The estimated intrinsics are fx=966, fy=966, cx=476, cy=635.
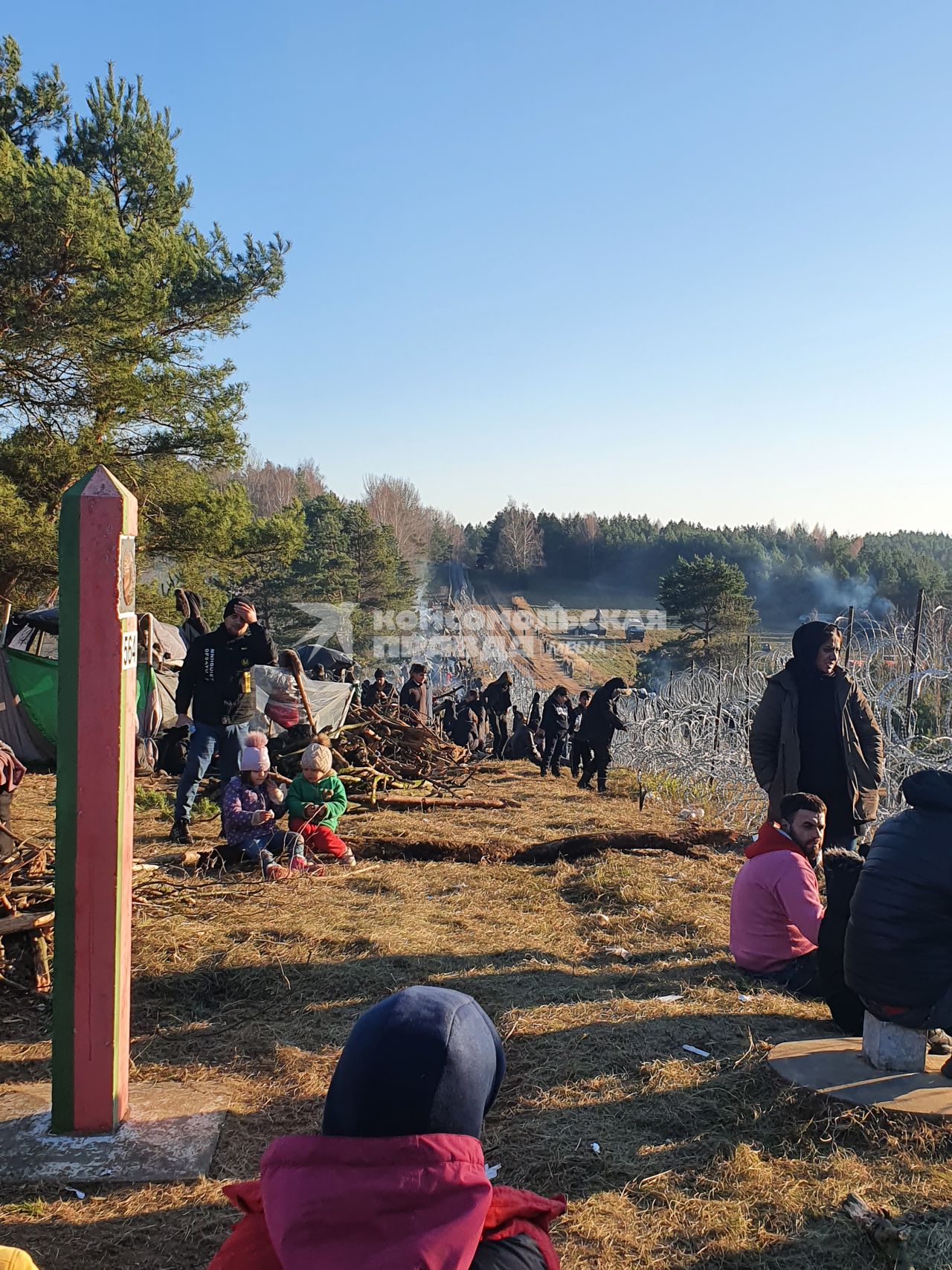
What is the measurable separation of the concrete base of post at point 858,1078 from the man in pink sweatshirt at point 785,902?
0.80m

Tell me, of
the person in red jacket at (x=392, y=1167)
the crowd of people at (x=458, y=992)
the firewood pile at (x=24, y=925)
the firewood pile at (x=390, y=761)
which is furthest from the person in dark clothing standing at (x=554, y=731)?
the person in red jacket at (x=392, y=1167)

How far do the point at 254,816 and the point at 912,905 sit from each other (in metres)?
4.33

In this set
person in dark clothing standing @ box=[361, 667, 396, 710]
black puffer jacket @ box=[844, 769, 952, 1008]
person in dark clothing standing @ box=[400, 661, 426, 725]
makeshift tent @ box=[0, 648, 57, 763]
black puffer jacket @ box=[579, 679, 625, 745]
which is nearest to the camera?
black puffer jacket @ box=[844, 769, 952, 1008]

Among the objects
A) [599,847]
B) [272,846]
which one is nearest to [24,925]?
[272,846]

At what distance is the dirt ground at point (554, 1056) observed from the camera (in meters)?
2.58

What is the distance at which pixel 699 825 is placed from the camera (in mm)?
9367

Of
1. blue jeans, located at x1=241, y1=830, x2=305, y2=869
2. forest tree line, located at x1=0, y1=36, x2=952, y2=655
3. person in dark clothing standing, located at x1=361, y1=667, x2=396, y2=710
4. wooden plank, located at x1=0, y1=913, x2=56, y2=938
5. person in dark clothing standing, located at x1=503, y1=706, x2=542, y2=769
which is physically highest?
forest tree line, located at x1=0, y1=36, x2=952, y2=655

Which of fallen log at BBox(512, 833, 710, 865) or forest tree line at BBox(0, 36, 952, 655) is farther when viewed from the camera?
forest tree line at BBox(0, 36, 952, 655)

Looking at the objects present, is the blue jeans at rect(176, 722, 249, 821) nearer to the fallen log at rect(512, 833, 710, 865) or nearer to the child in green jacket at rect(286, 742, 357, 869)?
the child in green jacket at rect(286, 742, 357, 869)

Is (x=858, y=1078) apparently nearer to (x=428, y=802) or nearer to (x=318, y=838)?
(x=318, y=838)

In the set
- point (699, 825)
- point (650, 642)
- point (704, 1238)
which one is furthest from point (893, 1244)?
point (650, 642)

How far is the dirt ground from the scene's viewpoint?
258cm

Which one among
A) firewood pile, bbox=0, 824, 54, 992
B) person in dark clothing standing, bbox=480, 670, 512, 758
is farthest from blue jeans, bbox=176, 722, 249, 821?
person in dark clothing standing, bbox=480, 670, 512, 758

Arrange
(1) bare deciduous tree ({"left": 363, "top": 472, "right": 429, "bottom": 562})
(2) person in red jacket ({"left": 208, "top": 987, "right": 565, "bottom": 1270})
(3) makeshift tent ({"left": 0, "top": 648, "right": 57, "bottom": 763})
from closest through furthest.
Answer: (2) person in red jacket ({"left": 208, "top": 987, "right": 565, "bottom": 1270}), (3) makeshift tent ({"left": 0, "top": 648, "right": 57, "bottom": 763}), (1) bare deciduous tree ({"left": 363, "top": 472, "right": 429, "bottom": 562})
